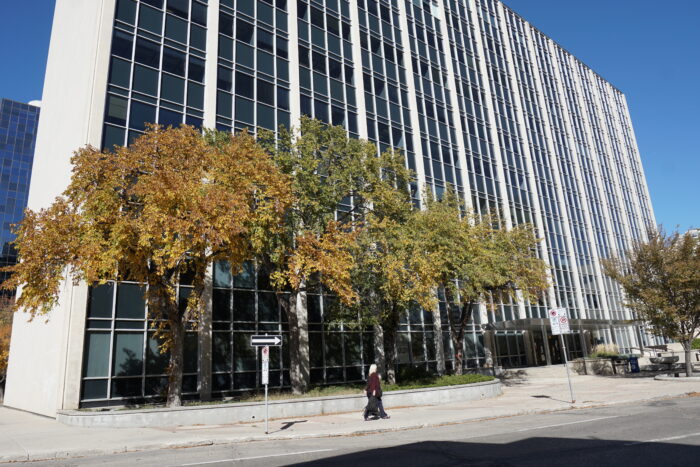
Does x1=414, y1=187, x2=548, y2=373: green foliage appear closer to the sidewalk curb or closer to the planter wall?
the sidewalk curb

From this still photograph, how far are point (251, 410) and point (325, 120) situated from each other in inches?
774

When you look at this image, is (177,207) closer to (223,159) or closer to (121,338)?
(223,159)

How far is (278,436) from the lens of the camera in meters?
12.1

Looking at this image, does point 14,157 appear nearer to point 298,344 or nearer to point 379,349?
point 379,349

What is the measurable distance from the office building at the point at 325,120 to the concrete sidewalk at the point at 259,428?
189 inches

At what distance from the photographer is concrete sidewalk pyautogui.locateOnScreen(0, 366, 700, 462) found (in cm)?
1102

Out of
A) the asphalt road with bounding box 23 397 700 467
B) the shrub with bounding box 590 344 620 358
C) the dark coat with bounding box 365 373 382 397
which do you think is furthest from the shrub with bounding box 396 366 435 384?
the shrub with bounding box 590 344 620 358

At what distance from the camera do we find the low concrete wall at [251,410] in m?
14.2

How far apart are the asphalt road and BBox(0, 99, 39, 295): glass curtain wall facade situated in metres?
102

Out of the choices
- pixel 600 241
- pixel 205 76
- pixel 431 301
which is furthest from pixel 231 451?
pixel 600 241

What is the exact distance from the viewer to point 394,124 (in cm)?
3450

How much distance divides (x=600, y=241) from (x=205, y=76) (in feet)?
152

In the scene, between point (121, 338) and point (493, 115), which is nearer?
point (121, 338)

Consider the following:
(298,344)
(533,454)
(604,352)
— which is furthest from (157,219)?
(604,352)
